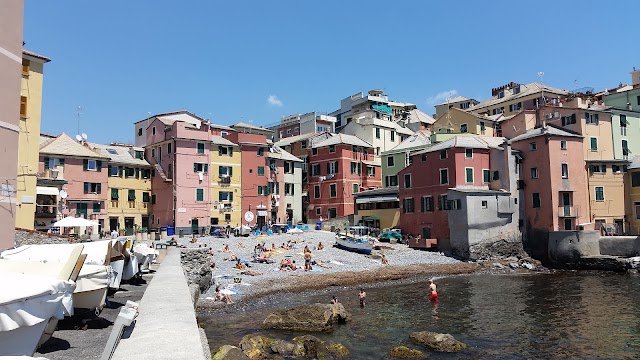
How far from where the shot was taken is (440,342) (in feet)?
69.4

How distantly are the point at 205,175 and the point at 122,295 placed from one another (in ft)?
147

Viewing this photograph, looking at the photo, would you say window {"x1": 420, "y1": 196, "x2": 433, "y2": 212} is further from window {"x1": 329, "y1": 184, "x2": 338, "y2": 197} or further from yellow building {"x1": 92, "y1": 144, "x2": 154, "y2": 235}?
yellow building {"x1": 92, "y1": 144, "x2": 154, "y2": 235}

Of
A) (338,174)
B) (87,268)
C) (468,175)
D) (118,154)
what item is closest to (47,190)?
(118,154)

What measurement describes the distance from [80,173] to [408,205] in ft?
131

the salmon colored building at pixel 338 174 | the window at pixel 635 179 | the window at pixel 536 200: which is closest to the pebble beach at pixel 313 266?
the window at pixel 536 200

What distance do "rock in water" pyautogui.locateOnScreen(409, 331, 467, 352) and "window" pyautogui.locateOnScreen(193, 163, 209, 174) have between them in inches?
1805

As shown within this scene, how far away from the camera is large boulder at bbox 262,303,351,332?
24.4 metres

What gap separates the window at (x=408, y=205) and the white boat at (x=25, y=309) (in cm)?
5424

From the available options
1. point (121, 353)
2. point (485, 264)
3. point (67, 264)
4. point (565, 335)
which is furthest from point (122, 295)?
point (485, 264)

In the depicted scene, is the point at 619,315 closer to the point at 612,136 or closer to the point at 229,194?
the point at 612,136

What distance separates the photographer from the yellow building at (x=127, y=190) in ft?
197

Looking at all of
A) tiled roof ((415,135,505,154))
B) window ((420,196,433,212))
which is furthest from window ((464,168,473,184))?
window ((420,196,433,212))

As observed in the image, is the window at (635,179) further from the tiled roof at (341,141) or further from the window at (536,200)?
the tiled roof at (341,141)

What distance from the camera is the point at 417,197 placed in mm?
60031
